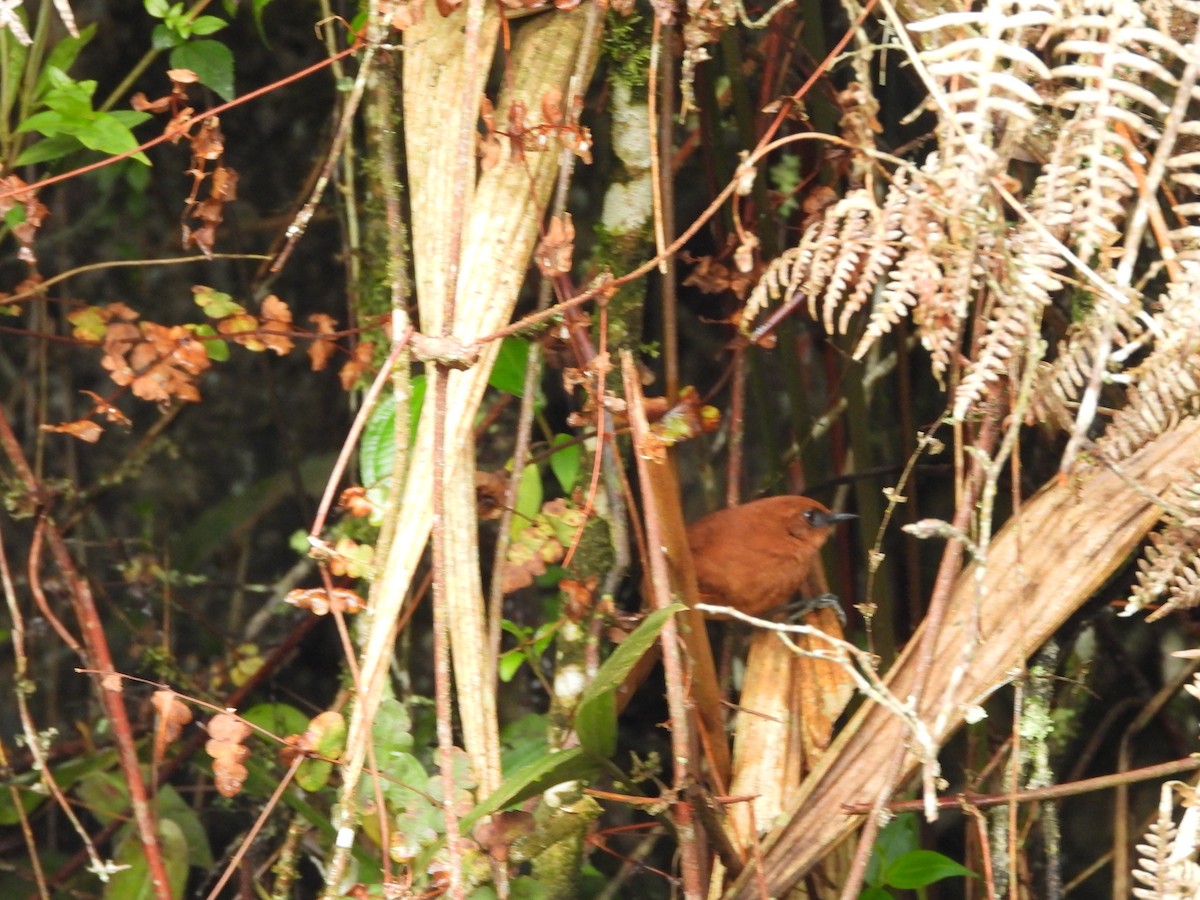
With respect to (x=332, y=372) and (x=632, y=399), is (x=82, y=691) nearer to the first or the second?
(x=332, y=372)

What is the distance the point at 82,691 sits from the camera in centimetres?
310

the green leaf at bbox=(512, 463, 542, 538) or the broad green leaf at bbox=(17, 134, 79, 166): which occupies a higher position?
the broad green leaf at bbox=(17, 134, 79, 166)

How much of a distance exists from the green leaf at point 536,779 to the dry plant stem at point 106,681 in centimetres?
56

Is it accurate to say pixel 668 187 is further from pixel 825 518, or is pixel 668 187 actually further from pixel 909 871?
pixel 909 871

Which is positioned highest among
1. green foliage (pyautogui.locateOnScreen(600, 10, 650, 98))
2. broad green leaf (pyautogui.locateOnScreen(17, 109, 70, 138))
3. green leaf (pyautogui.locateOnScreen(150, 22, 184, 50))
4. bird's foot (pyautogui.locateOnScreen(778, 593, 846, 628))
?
green leaf (pyautogui.locateOnScreen(150, 22, 184, 50))

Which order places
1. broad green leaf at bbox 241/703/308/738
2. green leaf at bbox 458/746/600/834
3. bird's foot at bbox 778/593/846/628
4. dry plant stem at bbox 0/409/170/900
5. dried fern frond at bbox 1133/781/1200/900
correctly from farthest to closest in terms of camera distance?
broad green leaf at bbox 241/703/308/738 < bird's foot at bbox 778/593/846/628 < dry plant stem at bbox 0/409/170/900 < green leaf at bbox 458/746/600/834 < dried fern frond at bbox 1133/781/1200/900

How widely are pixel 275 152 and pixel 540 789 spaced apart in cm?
226

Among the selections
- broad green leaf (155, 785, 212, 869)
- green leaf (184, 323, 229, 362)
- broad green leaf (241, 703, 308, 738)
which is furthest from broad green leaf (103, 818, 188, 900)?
green leaf (184, 323, 229, 362)

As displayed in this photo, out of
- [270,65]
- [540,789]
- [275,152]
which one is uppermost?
[270,65]

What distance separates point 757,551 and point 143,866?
107cm

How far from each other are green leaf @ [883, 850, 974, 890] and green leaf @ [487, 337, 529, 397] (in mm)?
776

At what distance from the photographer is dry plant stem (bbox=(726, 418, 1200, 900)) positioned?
1.48m

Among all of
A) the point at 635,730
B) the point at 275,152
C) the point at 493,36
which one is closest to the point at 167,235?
the point at 275,152

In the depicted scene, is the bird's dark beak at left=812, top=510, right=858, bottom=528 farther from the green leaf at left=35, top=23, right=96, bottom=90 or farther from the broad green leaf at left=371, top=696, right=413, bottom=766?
the green leaf at left=35, top=23, right=96, bottom=90
